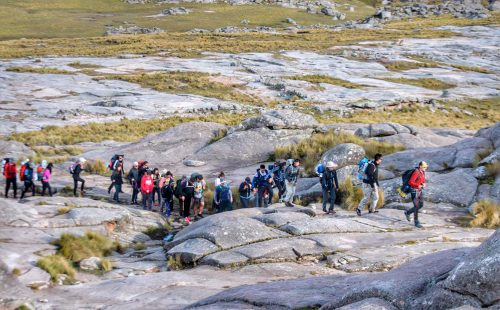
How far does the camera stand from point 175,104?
56531 millimetres

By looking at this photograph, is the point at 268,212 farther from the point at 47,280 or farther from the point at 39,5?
the point at 39,5

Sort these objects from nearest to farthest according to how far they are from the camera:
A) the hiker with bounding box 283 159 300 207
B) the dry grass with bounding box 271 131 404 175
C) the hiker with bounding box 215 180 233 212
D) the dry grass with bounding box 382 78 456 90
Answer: the hiker with bounding box 283 159 300 207, the hiker with bounding box 215 180 233 212, the dry grass with bounding box 271 131 404 175, the dry grass with bounding box 382 78 456 90

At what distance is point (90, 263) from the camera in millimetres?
17781

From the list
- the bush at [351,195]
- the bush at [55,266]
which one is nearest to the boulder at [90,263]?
the bush at [55,266]

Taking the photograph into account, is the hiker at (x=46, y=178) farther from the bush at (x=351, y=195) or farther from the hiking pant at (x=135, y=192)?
the bush at (x=351, y=195)

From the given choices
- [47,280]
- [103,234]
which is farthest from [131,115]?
[47,280]

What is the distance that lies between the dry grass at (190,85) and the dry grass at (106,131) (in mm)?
9641

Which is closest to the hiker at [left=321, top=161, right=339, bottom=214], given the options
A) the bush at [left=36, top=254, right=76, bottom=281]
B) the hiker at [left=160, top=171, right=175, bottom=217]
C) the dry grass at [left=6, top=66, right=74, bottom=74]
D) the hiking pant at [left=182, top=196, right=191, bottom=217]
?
the hiking pant at [left=182, top=196, right=191, bottom=217]

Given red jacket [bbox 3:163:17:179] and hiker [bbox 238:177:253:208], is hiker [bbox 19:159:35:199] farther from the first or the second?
hiker [bbox 238:177:253:208]

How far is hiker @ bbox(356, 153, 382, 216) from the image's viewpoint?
70.0 ft

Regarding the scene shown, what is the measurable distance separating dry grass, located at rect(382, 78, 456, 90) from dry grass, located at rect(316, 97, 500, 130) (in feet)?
36.4

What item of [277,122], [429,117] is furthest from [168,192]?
[429,117]

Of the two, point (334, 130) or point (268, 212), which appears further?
point (334, 130)

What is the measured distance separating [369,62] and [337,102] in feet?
94.7
